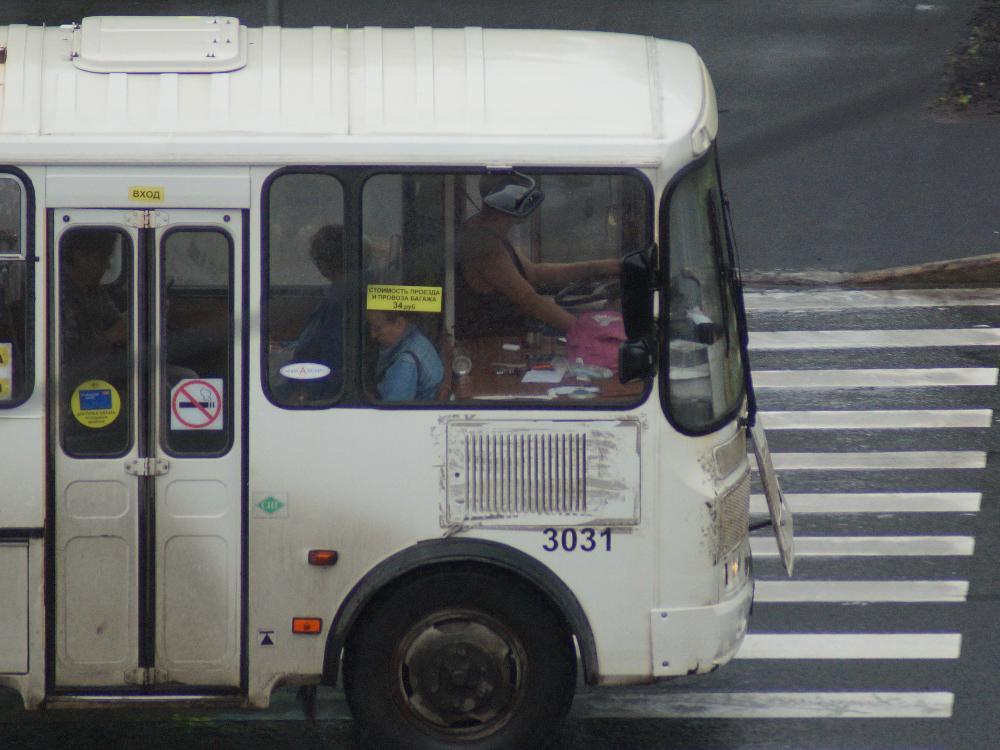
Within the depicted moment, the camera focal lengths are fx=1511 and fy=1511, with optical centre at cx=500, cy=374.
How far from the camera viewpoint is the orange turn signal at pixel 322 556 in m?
6.14

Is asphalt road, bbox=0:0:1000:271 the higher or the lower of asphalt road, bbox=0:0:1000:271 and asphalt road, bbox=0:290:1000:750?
the higher

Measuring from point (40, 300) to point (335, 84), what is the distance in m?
1.46

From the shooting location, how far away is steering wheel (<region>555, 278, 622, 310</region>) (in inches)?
242

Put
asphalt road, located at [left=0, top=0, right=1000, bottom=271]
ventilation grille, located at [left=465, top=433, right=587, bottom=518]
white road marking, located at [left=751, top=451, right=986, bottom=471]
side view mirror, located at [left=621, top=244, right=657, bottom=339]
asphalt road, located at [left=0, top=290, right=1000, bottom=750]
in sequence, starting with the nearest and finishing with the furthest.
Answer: side view mirror, located at [left=621, top=244, right=657, bottom=339]
ventilation grille, located at [left=465, top=433, right=587, bottom=518]
asphalt road, located at [left=0, top=290, right=1000, bottom=750]
white road marking, located at [left=751, top=451, right=986, bottom=471]
asphalt road, located at [left=0, top=0, right=1000, bottom=271]

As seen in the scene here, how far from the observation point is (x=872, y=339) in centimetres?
1348

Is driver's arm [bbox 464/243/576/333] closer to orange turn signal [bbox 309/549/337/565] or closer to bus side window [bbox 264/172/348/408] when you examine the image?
bus side window [bbox 264/172/348/408]

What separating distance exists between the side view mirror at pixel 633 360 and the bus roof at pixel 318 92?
2.59ft

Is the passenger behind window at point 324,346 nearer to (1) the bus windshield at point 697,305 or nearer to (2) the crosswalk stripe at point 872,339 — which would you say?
(1) the bus windshield at point 697,305

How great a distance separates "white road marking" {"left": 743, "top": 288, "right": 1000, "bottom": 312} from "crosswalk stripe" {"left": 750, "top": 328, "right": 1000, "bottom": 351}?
633 millimetres

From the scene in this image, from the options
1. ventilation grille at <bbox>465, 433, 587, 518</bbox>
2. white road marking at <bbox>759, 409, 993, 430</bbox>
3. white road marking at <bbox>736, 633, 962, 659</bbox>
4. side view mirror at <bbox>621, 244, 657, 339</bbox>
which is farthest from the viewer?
white road marking at <bbox>759, 409, 993, 430</bbox>

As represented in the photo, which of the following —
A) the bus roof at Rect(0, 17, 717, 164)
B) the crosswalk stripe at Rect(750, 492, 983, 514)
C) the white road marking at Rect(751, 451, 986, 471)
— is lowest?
the crosswalk stripe at Rect(750, 492, 983, 514)

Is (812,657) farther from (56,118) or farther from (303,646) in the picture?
(56,118)

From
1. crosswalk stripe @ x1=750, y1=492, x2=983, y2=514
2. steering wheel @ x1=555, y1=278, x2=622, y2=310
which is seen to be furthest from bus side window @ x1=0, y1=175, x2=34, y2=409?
crosswalk stripe @ x1=750, y1=492, x2=983, y2=514

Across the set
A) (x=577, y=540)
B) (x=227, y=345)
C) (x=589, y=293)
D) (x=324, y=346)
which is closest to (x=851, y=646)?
(x=577, y=540)
